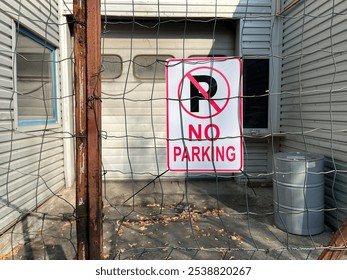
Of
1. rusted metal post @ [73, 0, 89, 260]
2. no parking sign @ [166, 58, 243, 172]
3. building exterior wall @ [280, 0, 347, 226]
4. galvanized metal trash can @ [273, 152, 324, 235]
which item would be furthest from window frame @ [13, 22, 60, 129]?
building exterior wall @ [280, 0, 347, 226]

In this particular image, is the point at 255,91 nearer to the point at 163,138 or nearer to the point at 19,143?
the point at 163,138

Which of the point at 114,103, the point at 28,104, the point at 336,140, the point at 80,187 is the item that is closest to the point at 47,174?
the point at 28,104

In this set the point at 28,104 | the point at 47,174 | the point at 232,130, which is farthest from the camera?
the point at 47,174

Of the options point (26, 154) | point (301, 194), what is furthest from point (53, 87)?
point (301, 194)

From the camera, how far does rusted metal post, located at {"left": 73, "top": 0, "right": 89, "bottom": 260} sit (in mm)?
1436

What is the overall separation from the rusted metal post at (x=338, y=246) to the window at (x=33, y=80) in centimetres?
321

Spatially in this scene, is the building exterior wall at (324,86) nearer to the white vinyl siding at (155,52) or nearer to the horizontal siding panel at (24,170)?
the white vinyl siding at (155,52)

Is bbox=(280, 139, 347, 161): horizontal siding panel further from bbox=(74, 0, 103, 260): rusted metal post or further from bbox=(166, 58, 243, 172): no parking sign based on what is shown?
bbox=(74, 0, 103, 260): rusted metal post

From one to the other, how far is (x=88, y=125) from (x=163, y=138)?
647 millimetres

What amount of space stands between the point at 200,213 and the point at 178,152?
91.4 inches

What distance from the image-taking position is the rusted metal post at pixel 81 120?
1436mm

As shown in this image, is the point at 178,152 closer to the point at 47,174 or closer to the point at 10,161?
the point at 10,161

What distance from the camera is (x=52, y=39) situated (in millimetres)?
4520
